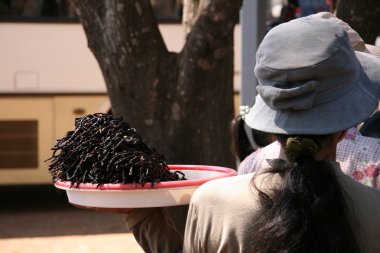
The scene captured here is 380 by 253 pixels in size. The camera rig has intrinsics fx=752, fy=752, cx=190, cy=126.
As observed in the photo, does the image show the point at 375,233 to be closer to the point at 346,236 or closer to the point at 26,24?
the point at 346,236

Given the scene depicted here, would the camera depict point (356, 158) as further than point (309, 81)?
Yes

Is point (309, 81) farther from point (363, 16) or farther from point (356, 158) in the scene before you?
point (363, 16)

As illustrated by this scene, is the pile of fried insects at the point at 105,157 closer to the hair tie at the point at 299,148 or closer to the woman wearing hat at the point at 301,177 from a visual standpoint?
the woman wearing hat at the point at 301,177

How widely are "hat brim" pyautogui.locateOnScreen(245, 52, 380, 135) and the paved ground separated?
5383 mm

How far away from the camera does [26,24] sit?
27.3ft

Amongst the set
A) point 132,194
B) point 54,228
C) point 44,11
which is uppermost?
point 44,11

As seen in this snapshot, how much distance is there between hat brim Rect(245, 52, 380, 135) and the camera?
1.63m

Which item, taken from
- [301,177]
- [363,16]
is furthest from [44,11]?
[301,177]

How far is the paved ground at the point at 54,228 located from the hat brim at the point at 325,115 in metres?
5.38

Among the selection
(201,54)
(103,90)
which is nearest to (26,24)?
(103,90)

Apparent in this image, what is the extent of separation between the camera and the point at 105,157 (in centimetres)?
213

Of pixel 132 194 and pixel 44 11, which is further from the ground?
pixel 44 11

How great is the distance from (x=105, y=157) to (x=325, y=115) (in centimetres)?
73

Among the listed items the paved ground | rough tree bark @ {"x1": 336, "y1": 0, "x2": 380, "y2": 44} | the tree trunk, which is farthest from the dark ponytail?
the paved ground
